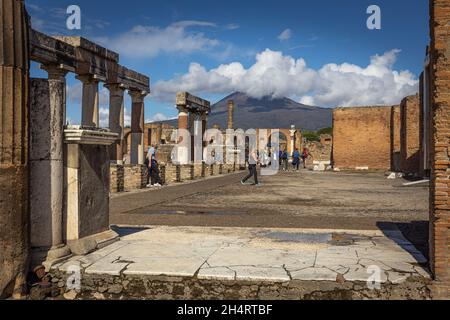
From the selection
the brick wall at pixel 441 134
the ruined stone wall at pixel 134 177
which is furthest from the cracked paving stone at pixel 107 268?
the ruined stone wall at pixel 134 177

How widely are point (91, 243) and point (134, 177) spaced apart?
9874 millimetres

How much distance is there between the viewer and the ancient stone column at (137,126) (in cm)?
1723

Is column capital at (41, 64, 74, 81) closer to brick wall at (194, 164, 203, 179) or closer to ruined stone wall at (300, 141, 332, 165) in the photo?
brick wall at (194, 164, 203, 179)

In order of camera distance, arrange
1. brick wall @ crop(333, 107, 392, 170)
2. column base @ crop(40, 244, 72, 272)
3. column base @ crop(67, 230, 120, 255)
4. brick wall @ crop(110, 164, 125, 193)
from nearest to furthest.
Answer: column base @ crop(40, 244, 72, 272), column base @ crop(67, 230, 120, 255), brick wall @ crop(110, 164, 125, 193), brick wall @ crop(333, 107, 392, 170)

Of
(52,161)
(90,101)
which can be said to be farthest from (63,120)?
(90,101)

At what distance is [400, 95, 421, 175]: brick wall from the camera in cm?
2392

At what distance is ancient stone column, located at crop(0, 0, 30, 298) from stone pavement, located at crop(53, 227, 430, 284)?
47 cm

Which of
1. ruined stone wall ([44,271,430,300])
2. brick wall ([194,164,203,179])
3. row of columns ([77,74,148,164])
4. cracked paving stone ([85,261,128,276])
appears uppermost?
row of columns ([77,74,148,164])

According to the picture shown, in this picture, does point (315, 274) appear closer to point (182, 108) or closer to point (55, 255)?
point (55, 255)

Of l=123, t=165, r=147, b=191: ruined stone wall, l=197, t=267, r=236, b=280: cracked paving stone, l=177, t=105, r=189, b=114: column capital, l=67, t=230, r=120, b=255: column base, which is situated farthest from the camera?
l=177, t=105, r=189, b=114: column capital

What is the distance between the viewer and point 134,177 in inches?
579

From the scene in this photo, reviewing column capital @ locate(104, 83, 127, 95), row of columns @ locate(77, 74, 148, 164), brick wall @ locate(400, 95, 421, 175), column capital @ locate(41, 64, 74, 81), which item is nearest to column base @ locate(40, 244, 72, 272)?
column capital @ locate(41, 64, 74, 81)

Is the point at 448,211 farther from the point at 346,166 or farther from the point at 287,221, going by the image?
the point at 346,166

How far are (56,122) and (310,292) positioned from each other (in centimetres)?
295
